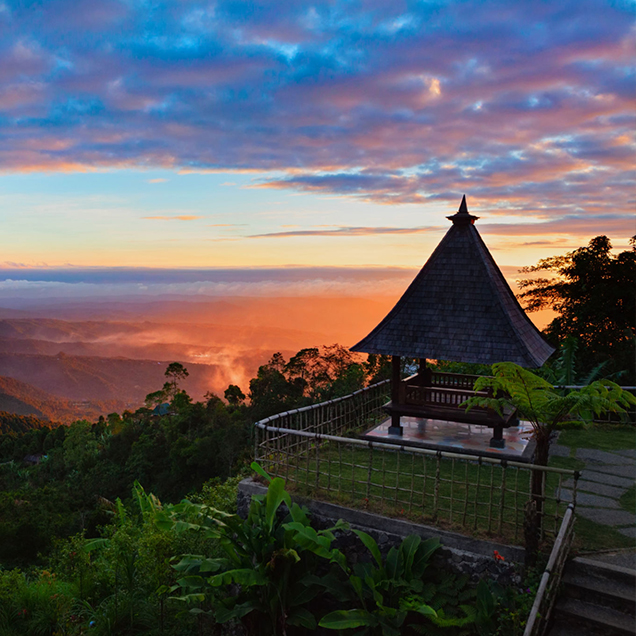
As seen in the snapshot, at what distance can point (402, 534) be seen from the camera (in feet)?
22.1

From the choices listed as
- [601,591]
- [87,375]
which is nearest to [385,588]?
[601,591]

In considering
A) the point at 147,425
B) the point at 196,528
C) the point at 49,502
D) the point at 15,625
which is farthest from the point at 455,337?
the point at 147,425

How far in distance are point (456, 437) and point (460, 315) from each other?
7.59 feet

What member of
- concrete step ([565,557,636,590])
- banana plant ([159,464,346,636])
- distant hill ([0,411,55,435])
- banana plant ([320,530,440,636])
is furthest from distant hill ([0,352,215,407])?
concrete step ([565,557,636,590])

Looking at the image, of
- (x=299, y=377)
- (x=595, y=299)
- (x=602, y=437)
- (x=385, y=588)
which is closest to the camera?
(x=385, y=588)

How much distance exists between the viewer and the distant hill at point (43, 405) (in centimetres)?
9773

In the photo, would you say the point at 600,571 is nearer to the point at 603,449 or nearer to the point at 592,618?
the point at 592,618

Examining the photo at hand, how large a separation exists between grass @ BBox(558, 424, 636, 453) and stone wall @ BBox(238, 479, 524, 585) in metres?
4.58

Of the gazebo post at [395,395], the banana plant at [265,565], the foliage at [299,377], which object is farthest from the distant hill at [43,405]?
the banana plant at [265,565]

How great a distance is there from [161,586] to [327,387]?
695 inches

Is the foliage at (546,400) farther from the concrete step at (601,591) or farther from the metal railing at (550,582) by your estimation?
the concrete step at (601,591)

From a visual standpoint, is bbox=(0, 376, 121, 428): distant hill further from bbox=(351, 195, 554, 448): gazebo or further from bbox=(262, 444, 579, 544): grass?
bbox=(262, 444, 579, 544): grass

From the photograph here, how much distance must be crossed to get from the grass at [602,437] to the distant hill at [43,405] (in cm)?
9788

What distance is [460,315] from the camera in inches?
367
